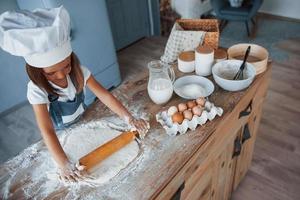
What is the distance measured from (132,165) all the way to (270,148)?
4.60 ft

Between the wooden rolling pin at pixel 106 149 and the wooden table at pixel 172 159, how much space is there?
2.5 inches

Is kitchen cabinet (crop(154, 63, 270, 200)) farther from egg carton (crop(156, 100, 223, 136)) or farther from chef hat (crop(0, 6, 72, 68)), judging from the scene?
chef hat (crop(0, 6, 72, 68))

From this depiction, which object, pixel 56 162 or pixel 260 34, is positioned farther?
pixel 260 34

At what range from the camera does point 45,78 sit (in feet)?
2.82

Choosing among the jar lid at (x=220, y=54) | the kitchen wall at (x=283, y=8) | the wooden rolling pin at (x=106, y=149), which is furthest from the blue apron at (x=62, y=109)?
the kitchen wall at (x=283, y=8)

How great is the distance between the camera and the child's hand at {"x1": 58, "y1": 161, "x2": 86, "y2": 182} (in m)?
0.76

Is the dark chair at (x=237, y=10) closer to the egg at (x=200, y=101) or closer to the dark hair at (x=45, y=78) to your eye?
the egg at (x=200, y=101)

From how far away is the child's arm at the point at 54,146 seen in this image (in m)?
0.76

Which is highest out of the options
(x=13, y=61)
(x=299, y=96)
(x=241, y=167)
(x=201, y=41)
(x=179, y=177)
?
(x=201, y=41)

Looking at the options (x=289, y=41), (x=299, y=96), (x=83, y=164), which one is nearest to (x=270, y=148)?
(x=299, y=96)

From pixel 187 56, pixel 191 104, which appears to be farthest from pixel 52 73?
pixel 187 56

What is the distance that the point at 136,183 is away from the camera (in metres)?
0.75

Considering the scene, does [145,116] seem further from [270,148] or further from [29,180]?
[270,148]

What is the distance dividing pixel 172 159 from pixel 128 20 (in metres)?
2.74
